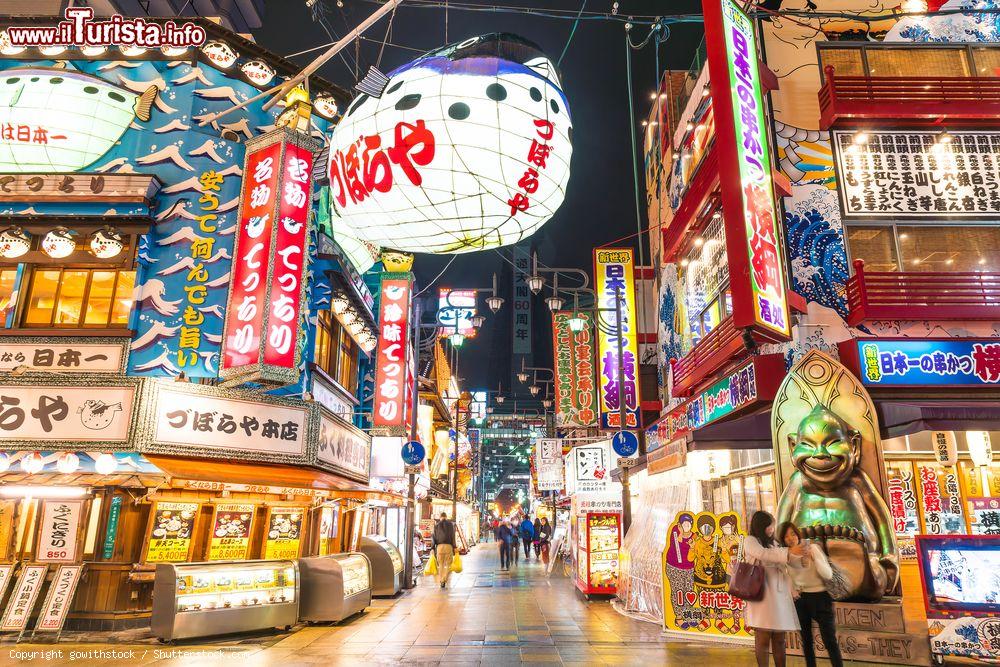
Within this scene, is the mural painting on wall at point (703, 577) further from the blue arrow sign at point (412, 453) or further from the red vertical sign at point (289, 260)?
the blue arrow sign at point (412, 453)

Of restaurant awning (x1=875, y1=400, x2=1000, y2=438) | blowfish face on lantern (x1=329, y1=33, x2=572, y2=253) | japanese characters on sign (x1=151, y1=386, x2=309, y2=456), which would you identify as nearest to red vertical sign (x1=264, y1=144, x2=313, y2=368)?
japanese characters on sign (x1=151, y1=386, x2=309, y2=456)

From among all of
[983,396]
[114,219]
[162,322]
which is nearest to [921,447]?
[983,396]

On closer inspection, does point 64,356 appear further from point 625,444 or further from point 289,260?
point 625,444

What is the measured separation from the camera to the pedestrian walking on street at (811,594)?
6.68 m

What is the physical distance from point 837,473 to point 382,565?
1158cm

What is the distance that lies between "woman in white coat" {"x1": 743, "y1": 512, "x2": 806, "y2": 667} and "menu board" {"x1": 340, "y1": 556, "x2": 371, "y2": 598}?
26.3 feet

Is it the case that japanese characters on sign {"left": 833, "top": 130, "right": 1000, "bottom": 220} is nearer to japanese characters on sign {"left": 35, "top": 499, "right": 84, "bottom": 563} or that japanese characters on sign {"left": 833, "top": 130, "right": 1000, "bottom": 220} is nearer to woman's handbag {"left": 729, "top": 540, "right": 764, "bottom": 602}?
woman's handbag {"left": 729, "top": 540, "right": 764, "bottom": 602}

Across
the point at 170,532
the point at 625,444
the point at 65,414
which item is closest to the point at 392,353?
the point at 625,444

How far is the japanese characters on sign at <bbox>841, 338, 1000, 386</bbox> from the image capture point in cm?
967

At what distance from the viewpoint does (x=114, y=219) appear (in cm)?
1248

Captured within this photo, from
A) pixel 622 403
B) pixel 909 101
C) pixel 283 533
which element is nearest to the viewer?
pixel 909 101

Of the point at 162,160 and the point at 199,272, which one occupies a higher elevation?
the point at 162,160

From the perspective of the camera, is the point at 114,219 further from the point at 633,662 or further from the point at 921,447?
the point at 921,447

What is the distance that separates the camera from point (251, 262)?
1132 centimetres
